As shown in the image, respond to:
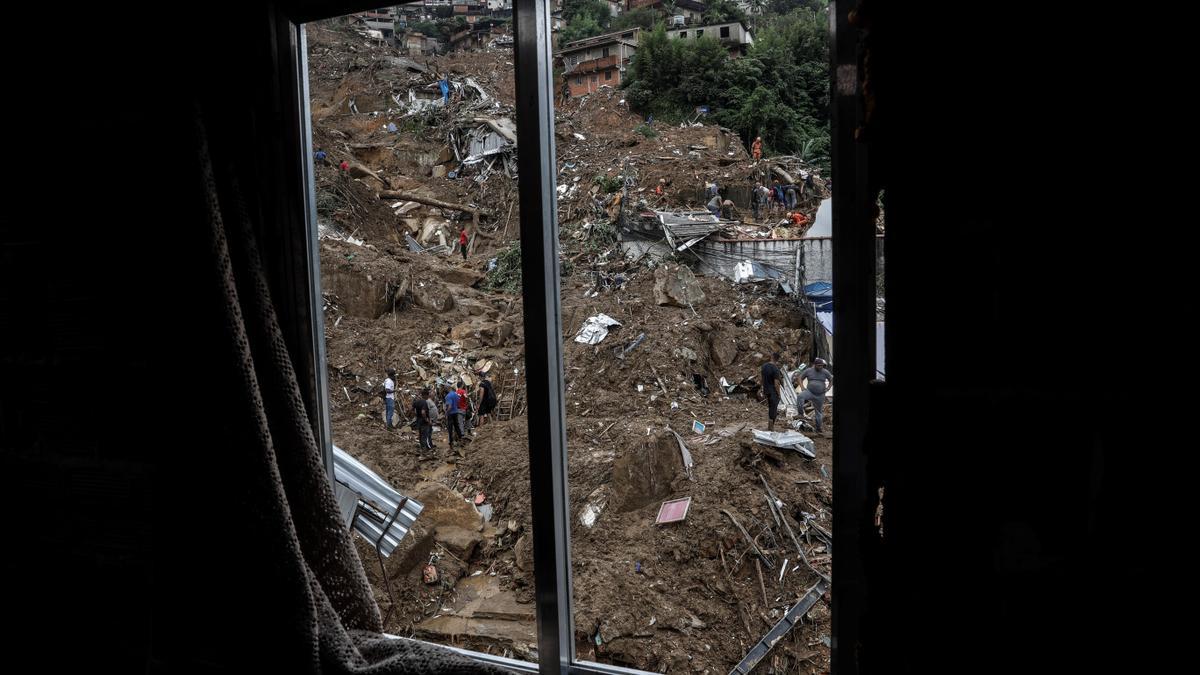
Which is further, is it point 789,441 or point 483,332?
point 483,332

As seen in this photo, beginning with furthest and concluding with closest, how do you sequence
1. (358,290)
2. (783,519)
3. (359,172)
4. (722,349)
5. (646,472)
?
1. (359,172)
2. (358,290)
3. (722,349)
4. (646,472)
5. (783,519)

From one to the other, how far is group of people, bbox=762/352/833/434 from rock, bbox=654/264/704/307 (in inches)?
47.8

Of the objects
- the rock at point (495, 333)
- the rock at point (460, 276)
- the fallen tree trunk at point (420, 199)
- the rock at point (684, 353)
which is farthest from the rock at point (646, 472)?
the fallen tree trunk at point (420, 199)

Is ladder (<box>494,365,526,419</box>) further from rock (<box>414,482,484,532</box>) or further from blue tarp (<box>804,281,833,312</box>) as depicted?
blue tarp (<box>804,281,833,312</box>)

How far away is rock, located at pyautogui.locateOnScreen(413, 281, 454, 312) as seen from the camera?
303 inches

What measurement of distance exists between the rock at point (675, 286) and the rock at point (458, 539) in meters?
3.30

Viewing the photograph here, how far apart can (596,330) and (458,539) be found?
9.49 feet

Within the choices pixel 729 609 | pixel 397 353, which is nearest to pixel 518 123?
pixel 729 609

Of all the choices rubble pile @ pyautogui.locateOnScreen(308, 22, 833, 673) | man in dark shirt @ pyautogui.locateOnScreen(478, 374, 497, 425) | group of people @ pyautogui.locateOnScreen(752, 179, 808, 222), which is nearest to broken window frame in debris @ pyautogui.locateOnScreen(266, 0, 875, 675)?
rubble pile @ pyautogui.locateOnScreen(308, 22, 833, 673)

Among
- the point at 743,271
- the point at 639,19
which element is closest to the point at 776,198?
the point at 743,271

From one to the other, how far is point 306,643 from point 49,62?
863mm

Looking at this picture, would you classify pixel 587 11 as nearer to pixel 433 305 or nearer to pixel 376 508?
pixel 376 508

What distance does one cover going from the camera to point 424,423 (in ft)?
22.6

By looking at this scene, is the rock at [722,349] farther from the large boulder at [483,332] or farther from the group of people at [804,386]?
the large boulder at [483,332]
